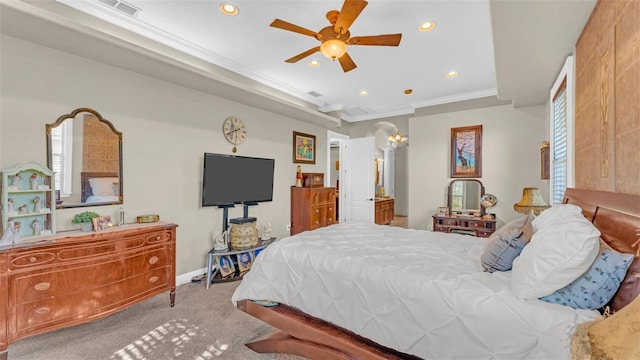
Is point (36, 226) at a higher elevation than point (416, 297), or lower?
higher

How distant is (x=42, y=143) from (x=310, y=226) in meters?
3.41

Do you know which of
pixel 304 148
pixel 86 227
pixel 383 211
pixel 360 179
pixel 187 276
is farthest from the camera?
pixel 383 211

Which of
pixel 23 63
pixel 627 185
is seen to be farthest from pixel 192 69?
pixel 627 185

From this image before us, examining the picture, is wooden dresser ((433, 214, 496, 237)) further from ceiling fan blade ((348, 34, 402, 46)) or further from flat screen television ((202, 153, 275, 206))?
ceiling fan blade ((348, 34, 402, 46))

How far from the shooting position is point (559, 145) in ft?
9.41

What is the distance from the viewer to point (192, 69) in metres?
2.74

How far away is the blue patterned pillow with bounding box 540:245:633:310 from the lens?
102 centimetres

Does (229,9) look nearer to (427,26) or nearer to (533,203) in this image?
(427,26)

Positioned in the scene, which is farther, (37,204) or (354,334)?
(37,204)

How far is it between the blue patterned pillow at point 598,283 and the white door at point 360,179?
4.29 meters

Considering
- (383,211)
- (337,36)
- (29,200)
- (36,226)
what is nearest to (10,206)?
(29,200)

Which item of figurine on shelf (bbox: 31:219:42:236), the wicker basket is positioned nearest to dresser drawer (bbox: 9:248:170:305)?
figurine on shelf (bbox: 31:219:42:236)

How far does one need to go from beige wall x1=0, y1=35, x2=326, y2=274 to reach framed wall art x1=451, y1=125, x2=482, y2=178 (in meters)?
3.20

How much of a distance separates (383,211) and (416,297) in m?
5.24
